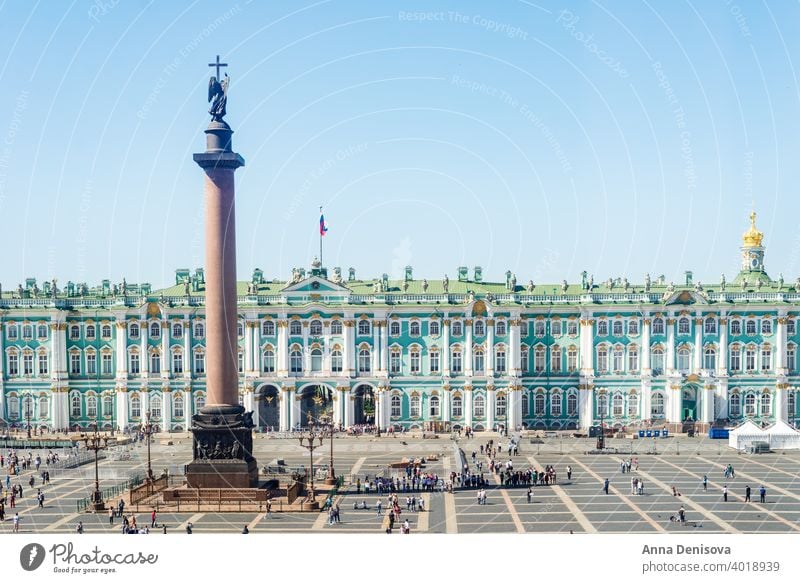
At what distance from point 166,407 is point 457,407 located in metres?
25.3

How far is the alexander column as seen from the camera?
1841 inches

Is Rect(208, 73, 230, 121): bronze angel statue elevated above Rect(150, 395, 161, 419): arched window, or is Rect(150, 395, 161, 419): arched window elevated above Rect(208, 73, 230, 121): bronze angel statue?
Rect(208, 73, 230, 121): bronze angel statue

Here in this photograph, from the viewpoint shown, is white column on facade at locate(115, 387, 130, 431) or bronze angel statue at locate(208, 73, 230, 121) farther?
white column on facade at locate(115, 387, 130, 431)

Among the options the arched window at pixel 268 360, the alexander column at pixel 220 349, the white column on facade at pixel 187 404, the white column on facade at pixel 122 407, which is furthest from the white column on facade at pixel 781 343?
the white column on facade at pixel 122 407

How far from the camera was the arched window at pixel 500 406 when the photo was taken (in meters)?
78.7

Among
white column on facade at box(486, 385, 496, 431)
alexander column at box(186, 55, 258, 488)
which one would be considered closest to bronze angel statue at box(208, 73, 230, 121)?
alexander column at box(186, 55, 258, 488)

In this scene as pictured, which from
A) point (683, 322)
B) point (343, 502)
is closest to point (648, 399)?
point (683, 322)

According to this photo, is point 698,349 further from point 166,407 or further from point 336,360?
point 166,407

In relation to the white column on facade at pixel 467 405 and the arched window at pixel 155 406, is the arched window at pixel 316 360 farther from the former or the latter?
the arched window at pixel 155 406

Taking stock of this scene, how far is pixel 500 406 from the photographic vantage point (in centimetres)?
7875

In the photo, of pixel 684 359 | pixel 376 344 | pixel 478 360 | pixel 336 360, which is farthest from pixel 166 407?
pixel 684 359

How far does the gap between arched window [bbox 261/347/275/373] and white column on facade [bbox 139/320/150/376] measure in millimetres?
10177

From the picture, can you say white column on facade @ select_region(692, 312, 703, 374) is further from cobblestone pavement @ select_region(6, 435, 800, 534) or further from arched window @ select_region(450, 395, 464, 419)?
arched window @ select_region(450, 395, 464, 419)

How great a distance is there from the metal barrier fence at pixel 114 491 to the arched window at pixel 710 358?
159 ft
